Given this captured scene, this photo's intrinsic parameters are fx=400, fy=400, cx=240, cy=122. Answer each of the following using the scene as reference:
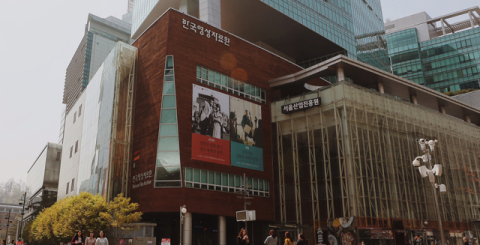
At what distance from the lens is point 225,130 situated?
44531 mm

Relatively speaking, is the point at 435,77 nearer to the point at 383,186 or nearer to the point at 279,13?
the point at 279,13

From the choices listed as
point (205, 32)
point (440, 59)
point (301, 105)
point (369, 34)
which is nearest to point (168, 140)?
point (205, 32)

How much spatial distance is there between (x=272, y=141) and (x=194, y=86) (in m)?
12.6

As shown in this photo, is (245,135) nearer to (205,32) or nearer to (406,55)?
(205,32)

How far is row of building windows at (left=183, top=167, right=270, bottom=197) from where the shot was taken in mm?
40469

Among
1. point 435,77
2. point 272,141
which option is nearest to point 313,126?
point 272,141

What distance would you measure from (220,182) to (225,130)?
582cm

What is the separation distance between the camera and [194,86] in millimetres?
43438

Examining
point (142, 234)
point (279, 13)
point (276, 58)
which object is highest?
point (279, 13)

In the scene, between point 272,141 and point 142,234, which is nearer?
point 142,234

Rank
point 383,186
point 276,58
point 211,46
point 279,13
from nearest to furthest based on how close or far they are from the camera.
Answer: point 383,186, point 211,46, point 276,58, point 279,13

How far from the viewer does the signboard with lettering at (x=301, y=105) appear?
46.1 m

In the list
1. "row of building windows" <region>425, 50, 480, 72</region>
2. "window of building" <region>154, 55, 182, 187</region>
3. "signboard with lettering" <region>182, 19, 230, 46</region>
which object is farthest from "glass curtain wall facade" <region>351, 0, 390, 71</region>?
"window of building" <region>154, 55, 182, 187</region>

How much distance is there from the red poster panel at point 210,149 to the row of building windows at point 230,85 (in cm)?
654
